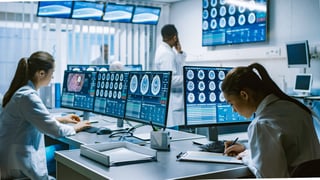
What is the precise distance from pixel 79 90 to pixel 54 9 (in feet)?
8.44

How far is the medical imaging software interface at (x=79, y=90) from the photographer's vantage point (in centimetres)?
269

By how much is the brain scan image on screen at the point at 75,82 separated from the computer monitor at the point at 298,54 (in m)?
2.46

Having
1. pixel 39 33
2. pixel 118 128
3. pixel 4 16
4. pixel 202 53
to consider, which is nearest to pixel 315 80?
pixel 202 53

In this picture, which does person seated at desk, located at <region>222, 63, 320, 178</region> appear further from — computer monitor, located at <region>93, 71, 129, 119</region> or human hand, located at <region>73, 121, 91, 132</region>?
human hand, located at <region>73, 121, 91, 132</region>

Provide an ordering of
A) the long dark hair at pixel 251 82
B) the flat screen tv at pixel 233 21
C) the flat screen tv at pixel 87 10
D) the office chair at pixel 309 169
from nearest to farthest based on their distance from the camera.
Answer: the office chair at pixel 309 169 → the long dark hair at pixel 251 82 → the flat screen tv at pixel 233 21 → the flat screen tv at pixel 87 10

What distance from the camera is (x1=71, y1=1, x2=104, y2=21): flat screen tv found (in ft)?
16.9

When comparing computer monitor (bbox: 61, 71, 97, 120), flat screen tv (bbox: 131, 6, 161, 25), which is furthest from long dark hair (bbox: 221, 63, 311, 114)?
flat screen tv (bbox: 131, 6, 161, 25)

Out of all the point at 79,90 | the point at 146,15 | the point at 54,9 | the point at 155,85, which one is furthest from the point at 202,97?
the point at 146,15

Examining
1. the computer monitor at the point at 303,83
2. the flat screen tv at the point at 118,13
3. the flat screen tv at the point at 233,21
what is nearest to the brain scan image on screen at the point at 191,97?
the computer monitor at the point at 303,83

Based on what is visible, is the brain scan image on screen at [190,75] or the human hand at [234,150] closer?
the human hand at [234,150]

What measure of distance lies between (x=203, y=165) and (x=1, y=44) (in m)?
4.10

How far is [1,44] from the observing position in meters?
4.80

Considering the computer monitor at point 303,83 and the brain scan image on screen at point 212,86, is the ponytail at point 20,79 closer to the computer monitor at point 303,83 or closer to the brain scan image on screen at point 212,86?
the brain scan image on screen at point 212,86

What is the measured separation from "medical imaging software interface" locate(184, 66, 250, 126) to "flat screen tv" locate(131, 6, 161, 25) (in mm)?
3805
